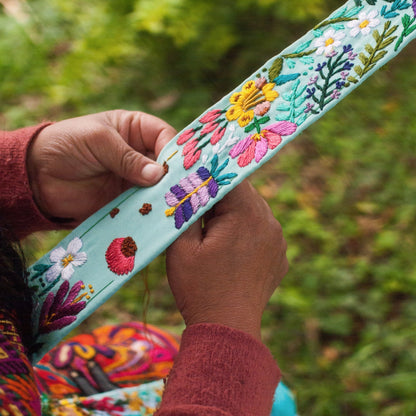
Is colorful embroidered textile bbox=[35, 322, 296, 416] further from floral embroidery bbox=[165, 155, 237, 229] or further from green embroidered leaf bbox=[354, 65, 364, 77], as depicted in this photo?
green embroidered leaf bbox=[354, 65, 364, 77]

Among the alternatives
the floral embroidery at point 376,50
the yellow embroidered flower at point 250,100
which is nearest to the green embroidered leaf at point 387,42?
the floral embroidery at point 376,50

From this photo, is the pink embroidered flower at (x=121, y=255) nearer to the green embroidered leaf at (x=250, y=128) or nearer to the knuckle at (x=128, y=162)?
the knuckle at (x=128, y=162)

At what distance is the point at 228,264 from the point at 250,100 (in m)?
0.34

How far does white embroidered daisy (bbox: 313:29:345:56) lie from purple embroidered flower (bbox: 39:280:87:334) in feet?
2.22

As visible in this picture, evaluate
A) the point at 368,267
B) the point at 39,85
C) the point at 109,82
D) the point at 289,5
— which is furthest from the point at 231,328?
the point at 39,85

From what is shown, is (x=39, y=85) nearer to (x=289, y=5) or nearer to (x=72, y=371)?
(x=289, y=5)

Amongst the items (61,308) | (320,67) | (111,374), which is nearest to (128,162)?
(61,308)

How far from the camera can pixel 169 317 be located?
194cm

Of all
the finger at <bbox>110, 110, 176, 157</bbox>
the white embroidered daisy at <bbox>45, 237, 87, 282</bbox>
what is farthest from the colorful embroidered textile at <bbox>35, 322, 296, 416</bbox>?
the finger at <bbox>110, 110, 176, 157</bbox>

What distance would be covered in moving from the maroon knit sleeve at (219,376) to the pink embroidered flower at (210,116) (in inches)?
16.6

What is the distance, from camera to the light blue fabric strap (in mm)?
864

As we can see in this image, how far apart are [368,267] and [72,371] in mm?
1228

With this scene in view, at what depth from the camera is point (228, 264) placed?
0.88 m

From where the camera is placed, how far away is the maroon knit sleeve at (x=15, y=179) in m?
0.97
